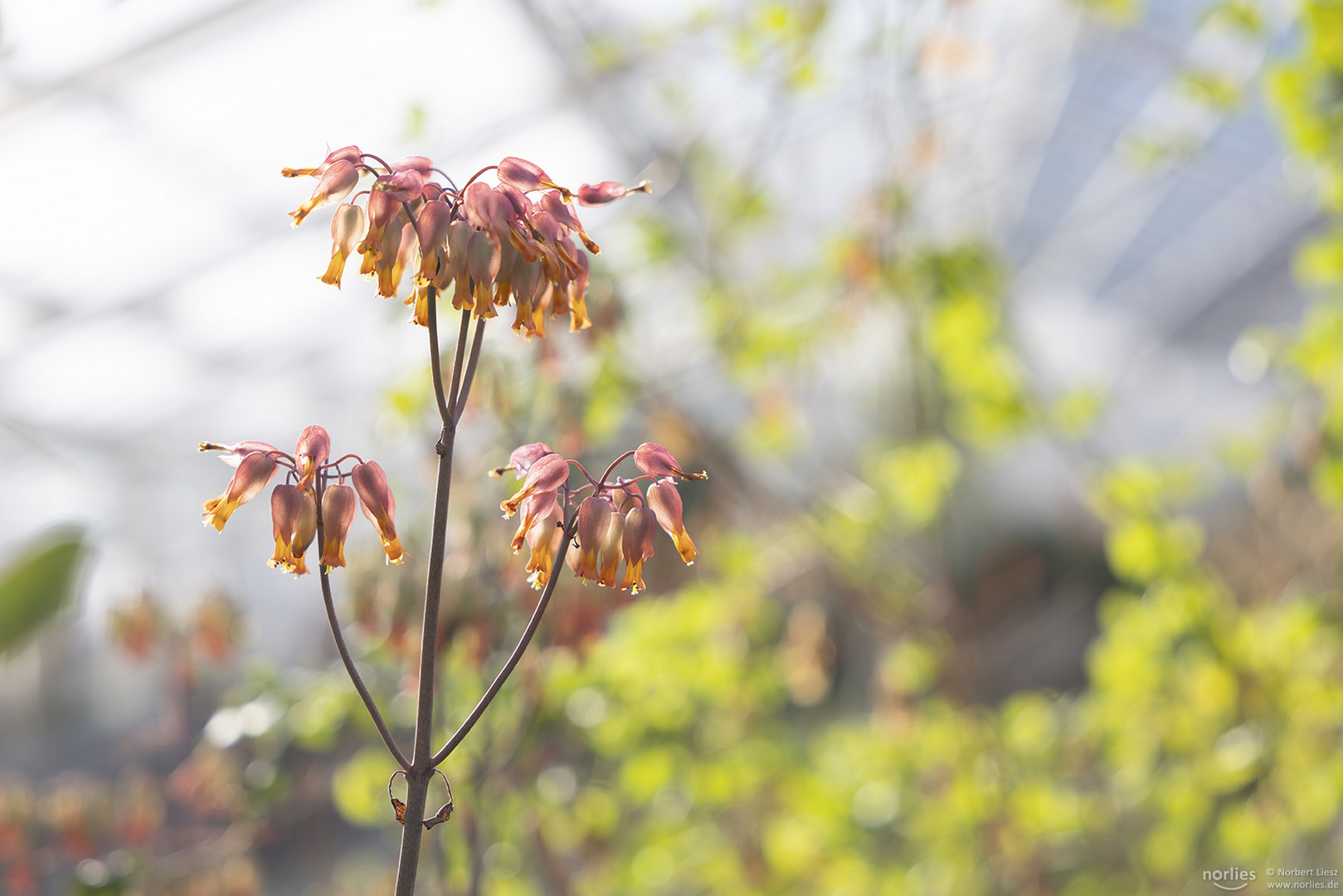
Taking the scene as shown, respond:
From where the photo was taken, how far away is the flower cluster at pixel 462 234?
1.95 ft

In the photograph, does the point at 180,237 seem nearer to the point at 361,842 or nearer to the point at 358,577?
the point at 358,577

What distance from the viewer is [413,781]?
0.61 metres

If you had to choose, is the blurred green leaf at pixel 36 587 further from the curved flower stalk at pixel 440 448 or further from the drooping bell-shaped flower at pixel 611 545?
the drooping bell-shaped flower at pixel 611 545

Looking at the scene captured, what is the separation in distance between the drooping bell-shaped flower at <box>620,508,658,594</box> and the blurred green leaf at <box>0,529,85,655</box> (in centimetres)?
104

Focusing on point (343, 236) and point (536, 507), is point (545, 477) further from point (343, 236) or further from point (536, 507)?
point (343, 236)

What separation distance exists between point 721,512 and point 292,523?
7.18 ft

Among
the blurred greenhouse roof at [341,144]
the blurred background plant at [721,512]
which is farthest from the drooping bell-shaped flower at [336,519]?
the blurred greenhouse roof at [341,144]

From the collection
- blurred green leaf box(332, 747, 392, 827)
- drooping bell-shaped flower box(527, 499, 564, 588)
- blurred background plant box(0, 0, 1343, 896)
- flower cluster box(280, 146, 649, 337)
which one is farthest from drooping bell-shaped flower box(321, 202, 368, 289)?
blurred green leaf box(332, 747, 392, 827)

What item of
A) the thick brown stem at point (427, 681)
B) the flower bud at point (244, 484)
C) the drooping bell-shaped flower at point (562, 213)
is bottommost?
the thick brown stem at point (427, 681)

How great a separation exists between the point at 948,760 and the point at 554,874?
48.8 inches

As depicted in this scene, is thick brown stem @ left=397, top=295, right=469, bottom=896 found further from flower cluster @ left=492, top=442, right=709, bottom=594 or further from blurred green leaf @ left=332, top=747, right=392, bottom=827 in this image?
blurred green leaf @ left=332, top=747, right=392, bottom=827

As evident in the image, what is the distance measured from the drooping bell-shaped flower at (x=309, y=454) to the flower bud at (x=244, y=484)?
0.02m

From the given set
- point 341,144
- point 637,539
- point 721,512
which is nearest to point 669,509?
point 637,539

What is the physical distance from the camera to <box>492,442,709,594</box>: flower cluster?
625 mm
